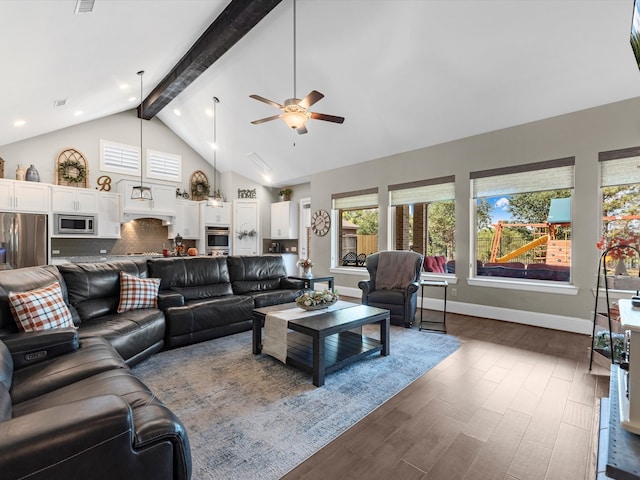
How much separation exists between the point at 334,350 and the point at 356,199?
166 inches

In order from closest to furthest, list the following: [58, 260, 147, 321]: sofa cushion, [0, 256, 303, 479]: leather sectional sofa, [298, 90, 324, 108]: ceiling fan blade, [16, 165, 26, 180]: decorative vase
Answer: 1. [0, 256, 303, 479]: leather sectional sofa
2. [58, 260, 147, 321]: sofa cushion
3. [298, 90, 324, 108]: ceiling fan blade
4. [16, 165, 26, 180]: decorative vase

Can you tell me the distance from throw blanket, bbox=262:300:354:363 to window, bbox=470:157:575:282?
11.1 feet

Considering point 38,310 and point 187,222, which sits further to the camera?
point 187,222

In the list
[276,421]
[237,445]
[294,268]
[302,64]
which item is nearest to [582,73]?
[302,64]

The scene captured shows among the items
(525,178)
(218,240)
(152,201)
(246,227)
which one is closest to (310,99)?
(525,178)

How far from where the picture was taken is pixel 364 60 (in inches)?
165

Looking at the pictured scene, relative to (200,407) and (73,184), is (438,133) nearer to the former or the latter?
(200,407)

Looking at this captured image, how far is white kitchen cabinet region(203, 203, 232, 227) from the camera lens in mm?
7999

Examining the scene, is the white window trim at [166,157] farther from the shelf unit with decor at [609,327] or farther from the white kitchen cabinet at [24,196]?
the shelf unit with decor at [609,327]

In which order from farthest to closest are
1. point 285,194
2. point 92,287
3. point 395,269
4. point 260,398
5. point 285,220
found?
1. point 285,194
2. point 285,220
3. point 395,269
4. point 92,287
5. point 260,398

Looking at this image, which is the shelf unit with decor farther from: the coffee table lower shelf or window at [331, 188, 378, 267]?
window at [331, 188, 378, 267]

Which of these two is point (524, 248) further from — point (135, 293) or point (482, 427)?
point (135, 293)

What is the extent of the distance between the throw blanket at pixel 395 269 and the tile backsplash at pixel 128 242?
214 inches

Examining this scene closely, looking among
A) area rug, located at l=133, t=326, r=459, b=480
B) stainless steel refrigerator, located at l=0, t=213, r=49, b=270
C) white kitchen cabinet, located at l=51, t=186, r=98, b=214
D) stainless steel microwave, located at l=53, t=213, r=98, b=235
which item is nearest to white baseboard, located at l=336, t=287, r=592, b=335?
area rug, located at l=133, t=326, r=459, b=480
